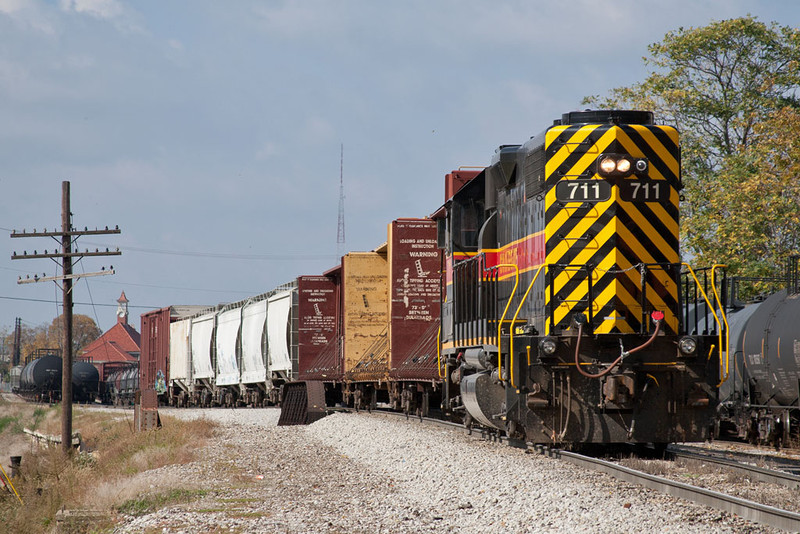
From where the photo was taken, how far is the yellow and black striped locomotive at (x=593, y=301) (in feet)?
32.4

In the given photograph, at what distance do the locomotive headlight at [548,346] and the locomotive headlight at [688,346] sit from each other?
1312 millimetres

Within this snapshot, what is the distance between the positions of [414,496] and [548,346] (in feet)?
7.36

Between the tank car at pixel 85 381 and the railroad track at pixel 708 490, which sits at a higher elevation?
the railroad track at pixel 708 490

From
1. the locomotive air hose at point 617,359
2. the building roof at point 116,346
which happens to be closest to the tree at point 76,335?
the building roof at point 116,346

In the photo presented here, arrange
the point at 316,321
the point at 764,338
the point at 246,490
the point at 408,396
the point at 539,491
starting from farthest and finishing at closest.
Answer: the point at 316,321 → the point at 408,396 → the point at 764,338 → the point at 246,490 → the point at 539,491

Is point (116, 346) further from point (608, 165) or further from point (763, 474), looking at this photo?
point (763, 474)

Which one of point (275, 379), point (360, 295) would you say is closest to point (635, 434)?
point (360, 295)

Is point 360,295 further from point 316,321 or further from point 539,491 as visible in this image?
point 539,491

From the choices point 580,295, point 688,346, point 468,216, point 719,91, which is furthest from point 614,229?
point 719,91

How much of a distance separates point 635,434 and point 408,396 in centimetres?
981

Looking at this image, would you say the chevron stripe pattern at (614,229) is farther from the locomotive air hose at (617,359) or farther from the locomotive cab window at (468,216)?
the locomotive cab window at (468,216)

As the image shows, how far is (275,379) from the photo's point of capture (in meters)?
29.9

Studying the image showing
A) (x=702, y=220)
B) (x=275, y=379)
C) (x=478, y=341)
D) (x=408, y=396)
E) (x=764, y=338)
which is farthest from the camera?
(x=275, y=379)

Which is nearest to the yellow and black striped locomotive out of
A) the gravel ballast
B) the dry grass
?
the gravel ballast
